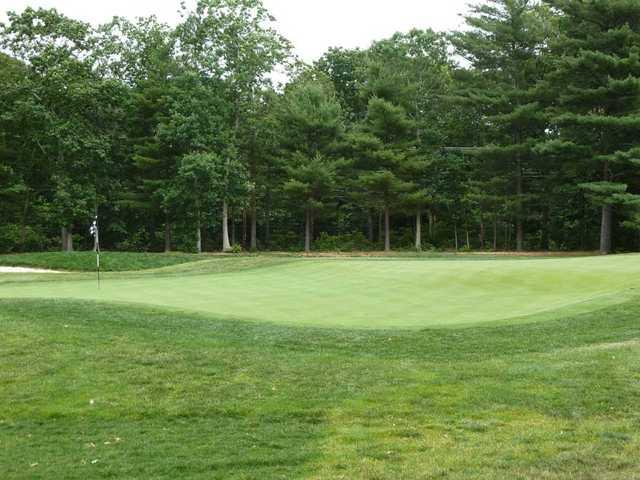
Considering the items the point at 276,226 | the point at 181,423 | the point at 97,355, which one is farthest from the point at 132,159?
the point at 181,423

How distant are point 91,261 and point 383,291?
1914cm

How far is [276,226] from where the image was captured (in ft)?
167

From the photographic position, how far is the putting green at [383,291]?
39.8 feet

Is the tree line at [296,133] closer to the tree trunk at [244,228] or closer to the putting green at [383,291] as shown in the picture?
the tree trunk at [244,228]

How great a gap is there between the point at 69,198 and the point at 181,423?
1275 inches

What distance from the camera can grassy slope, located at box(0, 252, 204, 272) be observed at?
29.4 metres

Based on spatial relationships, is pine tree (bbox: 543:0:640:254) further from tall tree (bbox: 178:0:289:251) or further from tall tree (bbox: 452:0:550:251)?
tall tree (bbox: 178:0:289:251)

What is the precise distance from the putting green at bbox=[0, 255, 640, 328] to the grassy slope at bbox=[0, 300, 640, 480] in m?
1.20

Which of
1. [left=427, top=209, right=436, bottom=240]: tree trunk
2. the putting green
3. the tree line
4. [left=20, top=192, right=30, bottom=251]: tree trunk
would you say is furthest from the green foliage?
the putting green

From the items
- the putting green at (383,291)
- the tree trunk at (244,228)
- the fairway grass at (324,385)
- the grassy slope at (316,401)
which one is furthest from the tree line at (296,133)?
the grassy slope at (316,401)

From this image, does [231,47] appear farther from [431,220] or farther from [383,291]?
[383,291]

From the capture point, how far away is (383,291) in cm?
1467

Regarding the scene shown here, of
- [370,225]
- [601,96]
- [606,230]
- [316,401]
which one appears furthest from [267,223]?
[316,401]

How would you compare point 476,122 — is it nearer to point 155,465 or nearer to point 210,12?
point 210,12
